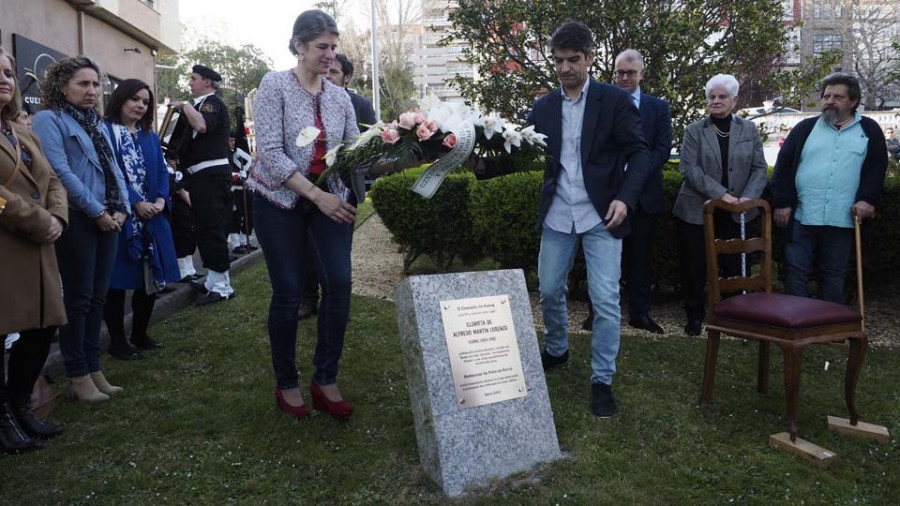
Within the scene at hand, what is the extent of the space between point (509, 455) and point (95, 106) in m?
3.37

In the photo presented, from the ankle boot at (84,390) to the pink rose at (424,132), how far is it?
2601 mm

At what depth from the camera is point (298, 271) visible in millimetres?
3828

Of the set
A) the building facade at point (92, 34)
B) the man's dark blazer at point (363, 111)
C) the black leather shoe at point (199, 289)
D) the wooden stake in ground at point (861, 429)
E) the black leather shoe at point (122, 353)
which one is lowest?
the wooden stake in ground at point (861, 429)

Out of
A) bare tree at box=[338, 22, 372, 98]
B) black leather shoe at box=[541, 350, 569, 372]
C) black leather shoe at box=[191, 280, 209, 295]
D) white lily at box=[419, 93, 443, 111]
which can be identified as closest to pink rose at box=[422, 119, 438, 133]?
white lily at box=[419, 93, 443, 111]

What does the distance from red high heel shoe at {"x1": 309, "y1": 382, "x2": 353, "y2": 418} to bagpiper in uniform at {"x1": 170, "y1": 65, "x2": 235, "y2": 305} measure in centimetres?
333

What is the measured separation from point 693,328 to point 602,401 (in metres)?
2.30

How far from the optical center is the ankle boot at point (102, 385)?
4.40 meters

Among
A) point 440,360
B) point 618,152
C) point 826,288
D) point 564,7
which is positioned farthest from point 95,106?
point 564,7

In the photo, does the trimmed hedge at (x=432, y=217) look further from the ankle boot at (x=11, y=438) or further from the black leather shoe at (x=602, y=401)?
the ankle boot at (x=11, y=438)

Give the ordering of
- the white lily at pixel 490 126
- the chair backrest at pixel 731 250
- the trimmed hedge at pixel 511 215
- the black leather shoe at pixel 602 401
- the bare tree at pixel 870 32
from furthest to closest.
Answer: the bare tree at pixel 870 32 < the trimmed hedge at pixel 511 215 < the chair backrest at pixel 731 250 < the black leather shoe at pixel 602 401 < the white lily at pixel 490 126

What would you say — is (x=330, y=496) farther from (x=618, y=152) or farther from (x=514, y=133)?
(x=618, y=152)

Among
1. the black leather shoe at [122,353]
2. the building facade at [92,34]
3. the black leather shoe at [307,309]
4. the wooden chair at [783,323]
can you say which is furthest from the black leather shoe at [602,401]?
the building facade at [92,34]

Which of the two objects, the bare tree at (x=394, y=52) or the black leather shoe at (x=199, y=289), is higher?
the bare tree at (x=394, y=52)

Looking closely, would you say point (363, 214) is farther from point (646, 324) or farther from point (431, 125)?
point (431, 125)
